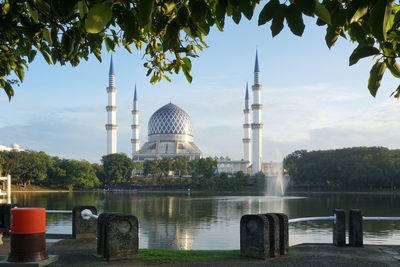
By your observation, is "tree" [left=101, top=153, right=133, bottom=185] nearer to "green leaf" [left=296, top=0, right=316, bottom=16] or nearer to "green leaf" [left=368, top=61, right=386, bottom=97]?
"green leaf" [left=368, top=61, right=386, bottom=97]

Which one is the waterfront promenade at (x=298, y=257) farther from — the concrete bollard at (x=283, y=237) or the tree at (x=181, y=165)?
the tree at (x=181, y=165)

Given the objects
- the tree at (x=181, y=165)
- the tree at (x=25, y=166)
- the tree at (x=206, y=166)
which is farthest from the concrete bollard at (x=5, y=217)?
the tree at (x=181, y=165)

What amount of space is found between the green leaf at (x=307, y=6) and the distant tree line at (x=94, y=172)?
62609 millimetres

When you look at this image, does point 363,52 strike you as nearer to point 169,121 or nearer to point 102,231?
point 102,231

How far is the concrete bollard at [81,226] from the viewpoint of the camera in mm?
8828

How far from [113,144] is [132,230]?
84.8m

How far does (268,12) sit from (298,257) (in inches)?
221

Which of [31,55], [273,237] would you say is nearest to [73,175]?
[273,237]

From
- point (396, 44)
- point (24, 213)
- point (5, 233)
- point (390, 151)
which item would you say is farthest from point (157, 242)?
point (390, 151)

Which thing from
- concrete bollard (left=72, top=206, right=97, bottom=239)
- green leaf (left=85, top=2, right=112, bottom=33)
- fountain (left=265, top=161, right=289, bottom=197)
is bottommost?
fountain (left=265, top=161, right=289, bottom=197)

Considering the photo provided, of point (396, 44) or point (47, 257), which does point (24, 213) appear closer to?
point (47, 257)

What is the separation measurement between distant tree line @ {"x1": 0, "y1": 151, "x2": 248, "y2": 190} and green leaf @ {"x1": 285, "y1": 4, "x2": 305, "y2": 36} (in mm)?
62483

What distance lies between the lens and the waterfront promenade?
6477 millimetres

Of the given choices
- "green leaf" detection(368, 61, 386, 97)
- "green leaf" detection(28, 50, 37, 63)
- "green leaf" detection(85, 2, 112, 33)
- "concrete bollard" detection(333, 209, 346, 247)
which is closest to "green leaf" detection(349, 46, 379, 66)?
"green leaf" detection(368, 61, 386, 97)
